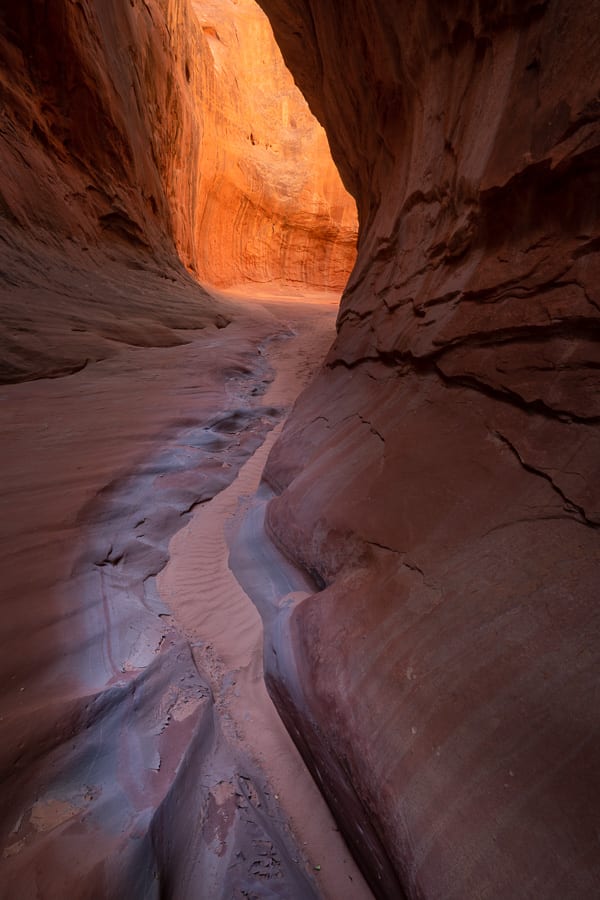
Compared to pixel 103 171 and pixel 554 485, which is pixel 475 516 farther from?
pixel 103 171

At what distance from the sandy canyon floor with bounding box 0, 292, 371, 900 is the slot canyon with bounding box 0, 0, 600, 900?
11 mm

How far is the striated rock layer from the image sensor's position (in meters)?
1.16

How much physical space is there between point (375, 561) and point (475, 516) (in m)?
0.52

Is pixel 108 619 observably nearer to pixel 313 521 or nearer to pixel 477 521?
pixel 313 521

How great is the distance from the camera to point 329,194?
1762cm

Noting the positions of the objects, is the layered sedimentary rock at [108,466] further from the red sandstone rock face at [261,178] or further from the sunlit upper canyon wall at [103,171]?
the red sandstone rock face at [261,178]

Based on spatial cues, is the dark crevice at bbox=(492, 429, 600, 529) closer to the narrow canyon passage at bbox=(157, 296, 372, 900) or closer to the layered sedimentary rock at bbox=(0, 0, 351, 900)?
the narrow canyon passage at bbox=(157, 296, 372, 900)

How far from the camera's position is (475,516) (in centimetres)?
174

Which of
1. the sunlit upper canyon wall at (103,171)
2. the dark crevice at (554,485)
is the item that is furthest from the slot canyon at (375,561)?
the sunlit upper canyon wall at (103,171)

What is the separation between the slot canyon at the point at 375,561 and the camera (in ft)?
4.03

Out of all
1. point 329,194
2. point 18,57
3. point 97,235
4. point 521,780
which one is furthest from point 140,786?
point 329,194

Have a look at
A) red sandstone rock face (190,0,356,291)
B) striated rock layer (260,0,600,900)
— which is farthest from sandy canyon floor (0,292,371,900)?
red sandstone rock face (190,0,356,291)

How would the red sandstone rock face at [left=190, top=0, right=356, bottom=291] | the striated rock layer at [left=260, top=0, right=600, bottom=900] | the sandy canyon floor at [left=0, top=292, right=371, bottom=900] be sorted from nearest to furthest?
the striated rock layer at [left=260, top=0, right=600, bottom=900], the sandy canyon floor at [left=0, top=292, right=371, bottom=900], the red sandstone rock face at [left=190, top=0, right=356, bottom=291]

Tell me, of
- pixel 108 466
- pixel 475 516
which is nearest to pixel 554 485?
pixel 475 516
